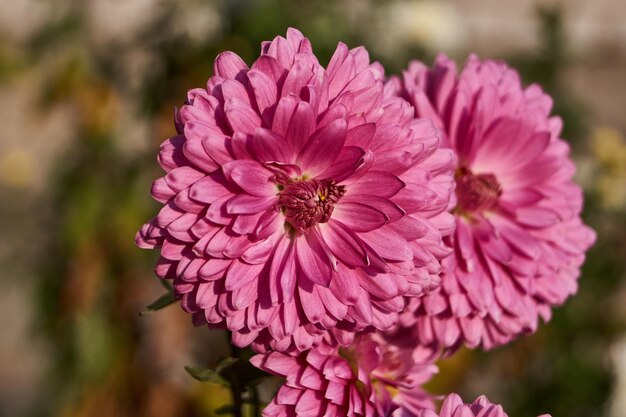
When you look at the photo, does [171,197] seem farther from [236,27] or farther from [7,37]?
[7,37]

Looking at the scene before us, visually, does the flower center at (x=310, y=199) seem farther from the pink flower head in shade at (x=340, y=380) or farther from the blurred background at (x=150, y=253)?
the blurred background at (x=150, y=253)

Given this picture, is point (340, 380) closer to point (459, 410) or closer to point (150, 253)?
point (459, 410)

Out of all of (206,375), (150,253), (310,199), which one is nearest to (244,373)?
(206,375)

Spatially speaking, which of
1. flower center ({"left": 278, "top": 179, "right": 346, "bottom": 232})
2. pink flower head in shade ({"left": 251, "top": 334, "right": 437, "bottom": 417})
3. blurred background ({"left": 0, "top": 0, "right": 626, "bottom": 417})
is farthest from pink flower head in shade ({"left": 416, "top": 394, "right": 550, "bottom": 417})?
blurred background ({"left": 0, "top": 0, "right": 626, "bottom": 417})

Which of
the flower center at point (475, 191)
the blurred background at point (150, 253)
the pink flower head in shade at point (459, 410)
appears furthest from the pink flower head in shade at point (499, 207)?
the blurred background at point (150, 253)

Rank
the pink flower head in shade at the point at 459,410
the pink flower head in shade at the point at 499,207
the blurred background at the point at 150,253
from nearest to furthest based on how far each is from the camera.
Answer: the pink flower head in shade at the point at 459,410
the pink flower head in shade at the point at 499,207
the blurred background at the point at 150,253

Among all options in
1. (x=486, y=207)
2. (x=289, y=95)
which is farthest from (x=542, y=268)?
(x=289, y=95)
